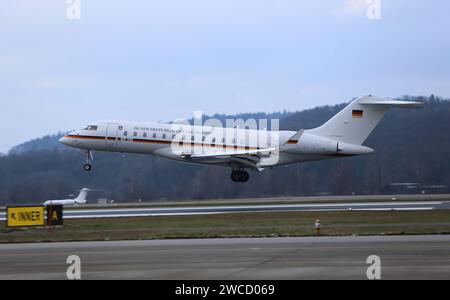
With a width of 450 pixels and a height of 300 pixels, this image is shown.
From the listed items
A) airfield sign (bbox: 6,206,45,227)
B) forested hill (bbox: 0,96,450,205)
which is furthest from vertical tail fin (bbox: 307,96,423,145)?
forested hill (bbox: 0,96,450,205)

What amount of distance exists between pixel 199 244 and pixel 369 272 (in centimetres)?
1009

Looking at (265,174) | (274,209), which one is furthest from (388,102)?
(265,174)

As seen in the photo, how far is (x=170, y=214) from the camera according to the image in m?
44.2

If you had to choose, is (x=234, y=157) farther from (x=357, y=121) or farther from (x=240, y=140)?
(x=357, y=121)

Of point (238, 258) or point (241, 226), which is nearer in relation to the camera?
point (238, 258)

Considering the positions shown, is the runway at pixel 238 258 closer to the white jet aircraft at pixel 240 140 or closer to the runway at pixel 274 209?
the runway at pixel 274 209

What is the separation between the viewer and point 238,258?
2298 cm

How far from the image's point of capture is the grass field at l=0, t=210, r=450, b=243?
103 ft

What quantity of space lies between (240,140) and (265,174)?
28.2m

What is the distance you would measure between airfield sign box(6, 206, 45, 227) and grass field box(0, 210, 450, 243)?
2.32ft

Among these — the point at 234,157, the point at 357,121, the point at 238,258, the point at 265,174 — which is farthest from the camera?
the point at 265,174

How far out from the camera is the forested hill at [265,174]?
7312 cm

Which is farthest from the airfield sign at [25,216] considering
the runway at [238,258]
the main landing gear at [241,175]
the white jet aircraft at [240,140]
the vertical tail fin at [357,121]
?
the vertical tail fin at [357,121]

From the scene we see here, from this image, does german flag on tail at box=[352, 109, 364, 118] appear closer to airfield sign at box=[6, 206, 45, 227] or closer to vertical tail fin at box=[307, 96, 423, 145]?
vertical tail fin at box=[307, 96, 423, 145]
